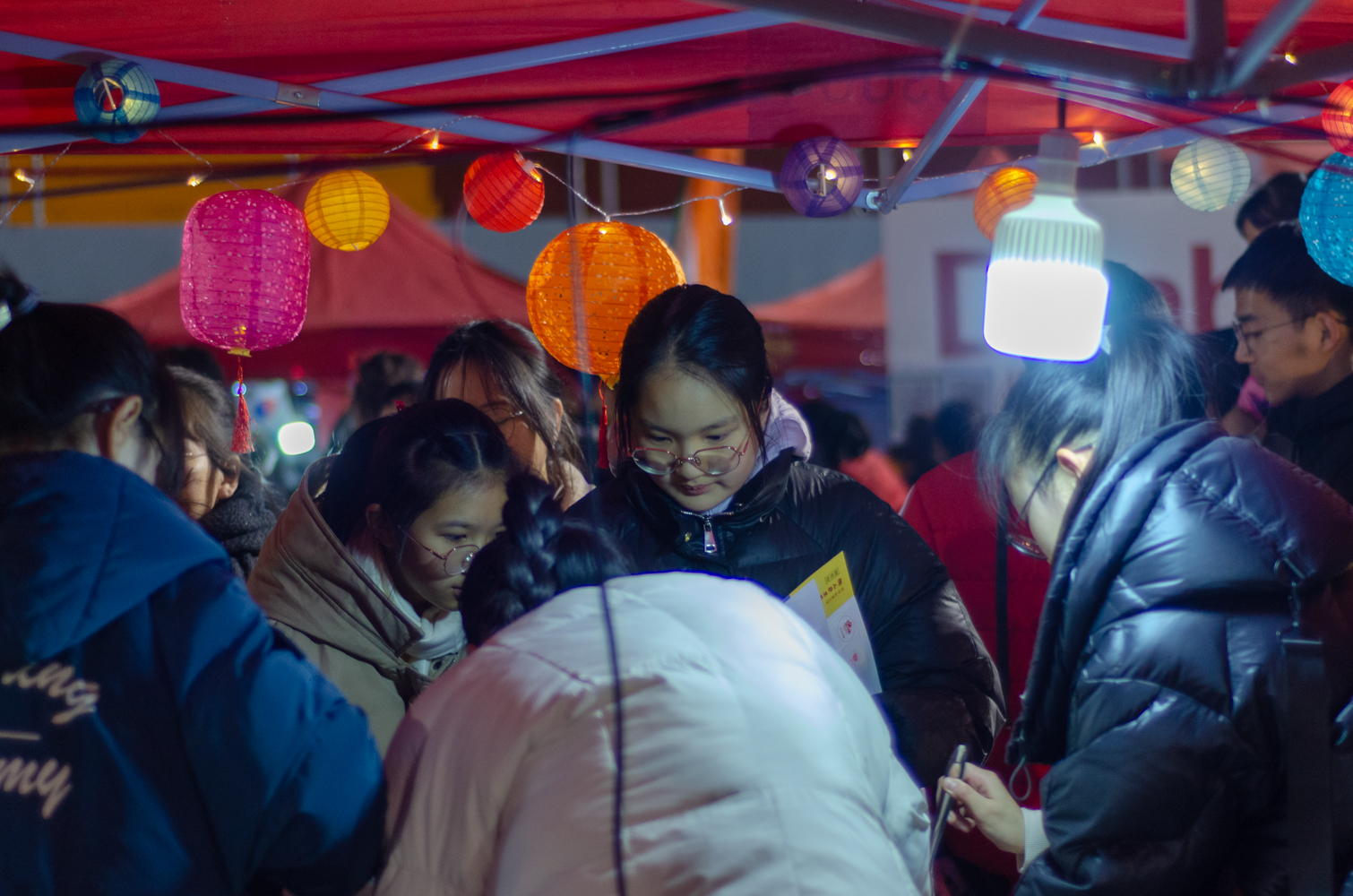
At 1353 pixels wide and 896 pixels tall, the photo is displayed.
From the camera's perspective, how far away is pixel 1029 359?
1.55m

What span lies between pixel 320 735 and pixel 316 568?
493 mm

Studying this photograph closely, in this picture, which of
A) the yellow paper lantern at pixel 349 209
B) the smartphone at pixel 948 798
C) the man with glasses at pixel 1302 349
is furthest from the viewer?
the yellow paper lantern at pixel 349 209

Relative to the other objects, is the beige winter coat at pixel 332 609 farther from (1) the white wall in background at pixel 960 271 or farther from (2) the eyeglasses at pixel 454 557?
(1) the white wall in background at pixel 960 271

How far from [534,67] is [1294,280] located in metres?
1.76

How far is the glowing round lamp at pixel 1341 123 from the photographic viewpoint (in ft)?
6.69

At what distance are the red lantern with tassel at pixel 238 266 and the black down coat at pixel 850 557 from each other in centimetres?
116

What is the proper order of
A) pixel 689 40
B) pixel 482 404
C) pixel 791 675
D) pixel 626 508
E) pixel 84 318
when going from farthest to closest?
pixel 482 404
pixel 689 40
pixel 626 508
pixel 84 318
pixel 791 675

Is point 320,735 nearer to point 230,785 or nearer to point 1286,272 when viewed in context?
point 230,785

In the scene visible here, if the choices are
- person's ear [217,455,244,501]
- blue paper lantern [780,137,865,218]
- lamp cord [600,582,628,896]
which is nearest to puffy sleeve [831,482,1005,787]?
lamp cord [600,582,628,896]

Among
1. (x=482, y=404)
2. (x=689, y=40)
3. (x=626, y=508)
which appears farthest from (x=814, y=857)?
(x=689, y=40)

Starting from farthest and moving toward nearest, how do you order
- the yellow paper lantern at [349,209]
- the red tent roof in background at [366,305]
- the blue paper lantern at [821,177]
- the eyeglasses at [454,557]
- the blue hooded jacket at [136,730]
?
the red tent roof in background at [366,305] < the yellow paper lantern at [349,209] < the blue paper lantern at [821,177] < the eyeglasses at [454,557] < the blue hooded jacket at [136,730]

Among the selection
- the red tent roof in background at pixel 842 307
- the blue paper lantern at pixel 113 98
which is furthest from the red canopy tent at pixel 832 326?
the blue paper lantern at pixel 113 98

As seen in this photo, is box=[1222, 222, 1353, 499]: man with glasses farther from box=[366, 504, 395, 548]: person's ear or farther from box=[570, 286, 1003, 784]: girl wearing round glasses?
box=[366, 504, 395, 548]: person's ear

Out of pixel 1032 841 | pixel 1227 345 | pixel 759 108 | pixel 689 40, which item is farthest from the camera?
pixel 1227 345
